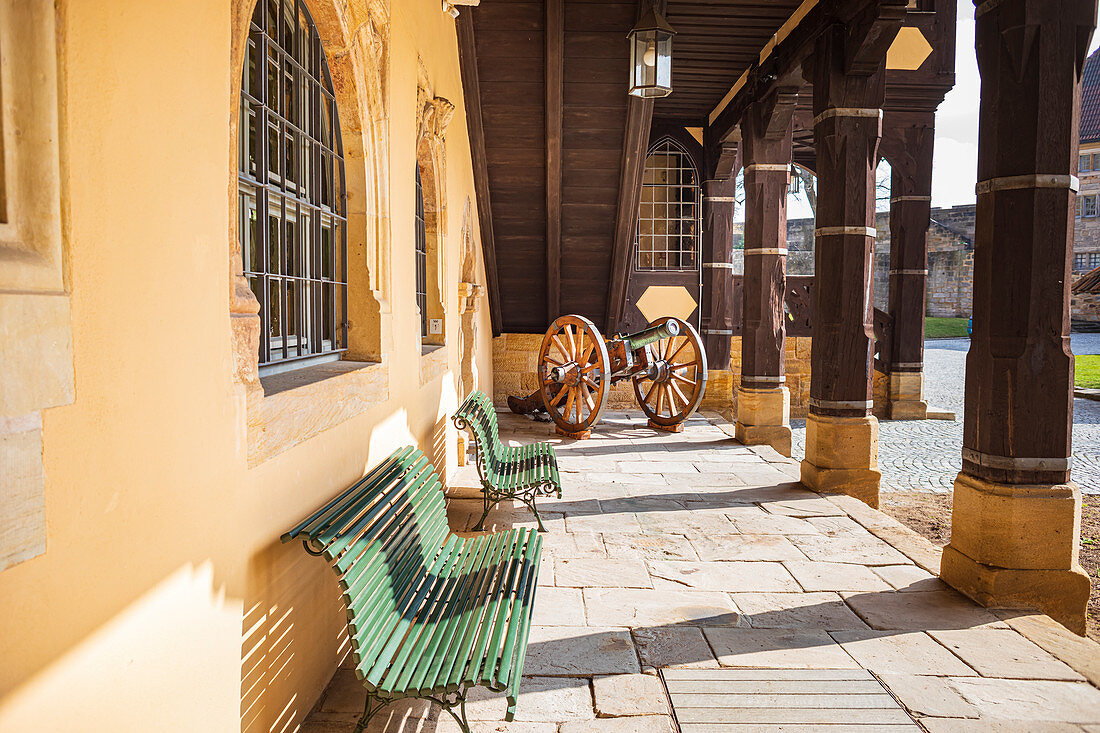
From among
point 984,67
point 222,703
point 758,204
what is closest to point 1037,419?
point 984,67

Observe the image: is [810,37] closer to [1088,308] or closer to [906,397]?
[906,397]

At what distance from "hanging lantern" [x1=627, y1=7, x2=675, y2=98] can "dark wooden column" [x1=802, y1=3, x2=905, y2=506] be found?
1.60 meters

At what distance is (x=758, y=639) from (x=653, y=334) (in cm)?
541

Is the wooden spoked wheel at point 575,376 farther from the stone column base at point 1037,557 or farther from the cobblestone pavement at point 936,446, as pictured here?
the stone column base at point 1037,557

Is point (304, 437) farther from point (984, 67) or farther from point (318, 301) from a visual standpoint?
point (984, 67)

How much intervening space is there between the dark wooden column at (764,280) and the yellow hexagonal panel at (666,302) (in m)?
3.03

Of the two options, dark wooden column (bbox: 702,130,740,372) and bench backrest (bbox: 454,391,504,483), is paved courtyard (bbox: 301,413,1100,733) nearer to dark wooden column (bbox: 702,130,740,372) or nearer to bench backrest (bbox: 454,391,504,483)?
bench backrest (bbox: 454,391,504,483)

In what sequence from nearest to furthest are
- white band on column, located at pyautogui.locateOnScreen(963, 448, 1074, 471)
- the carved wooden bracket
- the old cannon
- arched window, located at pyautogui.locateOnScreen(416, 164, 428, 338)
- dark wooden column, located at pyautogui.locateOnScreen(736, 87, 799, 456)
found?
1. white band on column, located at pyautogui.locateOnScreen(963, 448, 1074, 471)
2. the carved wooden bracket
3. arched window, located at pyautogui.locateOnScreen(416, 164, 428, 338)
4. the old cannon
5. dark wooden column, located at pyautogui.locateOnScreen(736, 87, 799, 456)

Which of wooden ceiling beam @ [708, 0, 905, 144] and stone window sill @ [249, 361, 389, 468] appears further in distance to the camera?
wooden ceiling beam @ [708, 0, 905, 144]

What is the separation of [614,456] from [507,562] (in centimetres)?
435

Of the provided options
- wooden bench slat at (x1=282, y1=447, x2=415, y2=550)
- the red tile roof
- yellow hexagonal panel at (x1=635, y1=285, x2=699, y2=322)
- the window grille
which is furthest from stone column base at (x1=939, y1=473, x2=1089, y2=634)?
the red tile roof

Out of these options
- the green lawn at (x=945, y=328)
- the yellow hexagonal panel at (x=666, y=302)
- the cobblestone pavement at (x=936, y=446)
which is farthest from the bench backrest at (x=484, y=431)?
the green lawn at (x=945, y=328)

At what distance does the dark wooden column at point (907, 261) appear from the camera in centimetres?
1084

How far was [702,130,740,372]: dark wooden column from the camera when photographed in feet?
35.2
